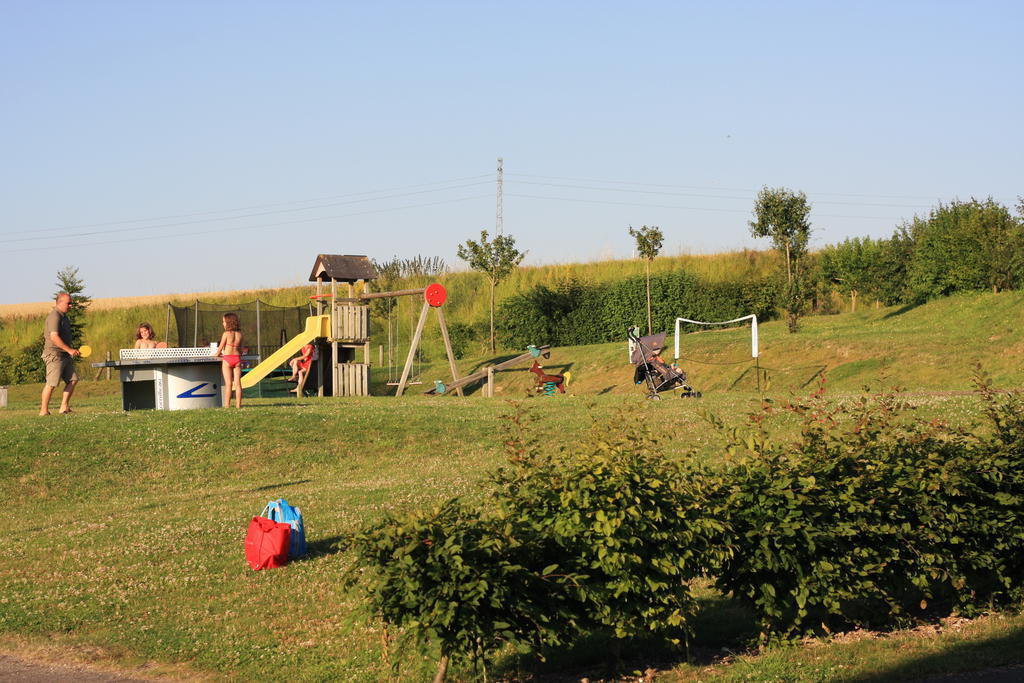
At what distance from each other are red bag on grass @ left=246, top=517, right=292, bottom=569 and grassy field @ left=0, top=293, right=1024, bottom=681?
0.16 metres

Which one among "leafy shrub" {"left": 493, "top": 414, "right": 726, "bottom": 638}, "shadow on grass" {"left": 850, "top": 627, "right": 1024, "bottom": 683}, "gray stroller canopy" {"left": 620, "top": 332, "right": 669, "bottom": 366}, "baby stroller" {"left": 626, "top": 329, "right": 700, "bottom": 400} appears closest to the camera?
"leafy shrub" {"left": 493, "top": 414, "right": 726, "bottom": 638}

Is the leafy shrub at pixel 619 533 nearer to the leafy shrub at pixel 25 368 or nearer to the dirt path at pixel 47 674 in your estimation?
the dirt path at pixel 47 674

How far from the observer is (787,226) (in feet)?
132

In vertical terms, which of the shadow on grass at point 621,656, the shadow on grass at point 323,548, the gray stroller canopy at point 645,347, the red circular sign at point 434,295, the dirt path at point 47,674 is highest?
the red circular sign at point 434,295

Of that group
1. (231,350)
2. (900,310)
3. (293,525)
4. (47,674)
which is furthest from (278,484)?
(900,310)

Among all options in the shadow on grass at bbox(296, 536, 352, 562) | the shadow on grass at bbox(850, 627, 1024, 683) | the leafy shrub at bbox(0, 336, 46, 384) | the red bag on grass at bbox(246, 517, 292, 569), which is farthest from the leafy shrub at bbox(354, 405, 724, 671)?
the leafy shrub at bbox(0, 336, 46, 384)

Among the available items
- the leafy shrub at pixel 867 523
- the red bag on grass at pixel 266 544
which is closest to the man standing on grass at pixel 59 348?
the red bag on grass at pixel 266 544

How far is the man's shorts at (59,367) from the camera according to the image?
64.2 ft

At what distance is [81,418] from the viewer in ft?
65.8

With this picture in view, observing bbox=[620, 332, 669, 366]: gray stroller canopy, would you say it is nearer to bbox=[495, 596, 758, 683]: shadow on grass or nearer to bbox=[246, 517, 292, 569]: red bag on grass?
bbox=[246, 517, 292, 569]: red bag on grass

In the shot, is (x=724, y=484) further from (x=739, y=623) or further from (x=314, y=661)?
(x=314, y=661)

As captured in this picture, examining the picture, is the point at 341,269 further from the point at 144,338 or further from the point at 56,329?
the point at 56,329

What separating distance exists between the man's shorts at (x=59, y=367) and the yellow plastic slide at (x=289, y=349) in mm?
13446

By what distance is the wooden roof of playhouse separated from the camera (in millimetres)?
36719
